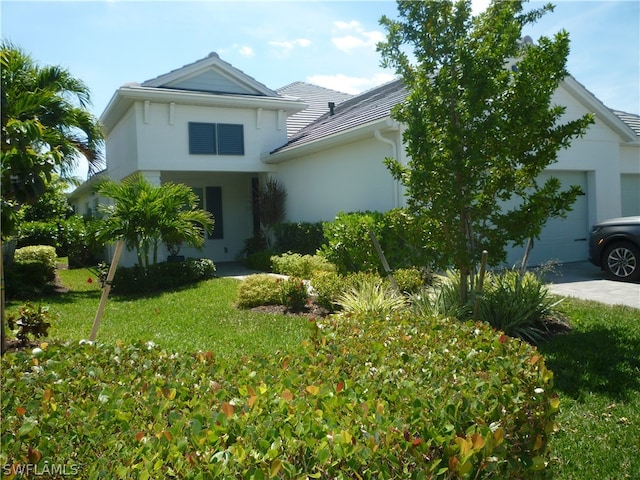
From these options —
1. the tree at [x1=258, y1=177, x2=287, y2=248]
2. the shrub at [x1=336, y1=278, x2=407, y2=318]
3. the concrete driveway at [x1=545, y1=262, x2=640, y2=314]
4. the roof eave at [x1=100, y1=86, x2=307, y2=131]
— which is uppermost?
the roof eave at [x1=100, y1=86, x2=307, y2=131]

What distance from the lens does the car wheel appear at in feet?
35.5

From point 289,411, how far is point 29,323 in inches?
197

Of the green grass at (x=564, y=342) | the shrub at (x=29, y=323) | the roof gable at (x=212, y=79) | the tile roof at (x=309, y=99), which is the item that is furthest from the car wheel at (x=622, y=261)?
the roof gable at (x=212, y=79)

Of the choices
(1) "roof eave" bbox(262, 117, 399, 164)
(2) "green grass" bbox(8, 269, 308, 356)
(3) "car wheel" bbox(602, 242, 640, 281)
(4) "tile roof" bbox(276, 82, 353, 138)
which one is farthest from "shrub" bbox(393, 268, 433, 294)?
(4) "tile roof" bbox(276, 82, 353, 138)

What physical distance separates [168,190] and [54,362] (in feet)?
33.5

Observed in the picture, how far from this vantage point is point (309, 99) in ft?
71.1

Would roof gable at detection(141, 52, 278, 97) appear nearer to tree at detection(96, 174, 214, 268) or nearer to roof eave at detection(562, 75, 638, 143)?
tree at detection(96, 174, 214, 268)

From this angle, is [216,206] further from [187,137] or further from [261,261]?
[261,261]

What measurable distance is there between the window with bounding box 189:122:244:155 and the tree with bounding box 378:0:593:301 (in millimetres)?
10040

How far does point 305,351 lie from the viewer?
3553 mm

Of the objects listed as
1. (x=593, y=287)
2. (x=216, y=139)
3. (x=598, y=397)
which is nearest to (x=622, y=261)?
(x=593, y=287)

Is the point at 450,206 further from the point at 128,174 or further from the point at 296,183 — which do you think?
the point at 128,174

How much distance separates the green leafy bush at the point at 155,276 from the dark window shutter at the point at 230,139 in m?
4.66

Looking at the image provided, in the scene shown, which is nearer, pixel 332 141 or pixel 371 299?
pixel 371 299
